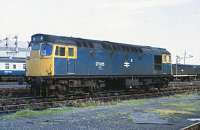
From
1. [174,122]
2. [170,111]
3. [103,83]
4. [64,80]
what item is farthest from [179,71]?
[174,122]

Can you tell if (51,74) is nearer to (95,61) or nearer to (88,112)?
(95,61)

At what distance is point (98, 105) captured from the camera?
20.7 m

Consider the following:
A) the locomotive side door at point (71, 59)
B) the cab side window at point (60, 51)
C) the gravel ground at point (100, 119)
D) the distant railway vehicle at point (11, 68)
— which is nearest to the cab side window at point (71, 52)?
the locomotive side door at point (71, 59)

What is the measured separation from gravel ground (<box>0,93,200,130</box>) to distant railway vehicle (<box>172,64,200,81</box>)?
122ft

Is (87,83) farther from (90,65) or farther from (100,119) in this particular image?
(100,119)

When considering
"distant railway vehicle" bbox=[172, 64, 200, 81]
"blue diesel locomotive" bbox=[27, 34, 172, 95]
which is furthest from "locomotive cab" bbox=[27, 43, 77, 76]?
"distant railway vehicle" bbox=[172, 64, 200, 81]

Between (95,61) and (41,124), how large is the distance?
1399 centimetres

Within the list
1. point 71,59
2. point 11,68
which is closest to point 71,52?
point 71,59

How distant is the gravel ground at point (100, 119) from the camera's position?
43.4 feet

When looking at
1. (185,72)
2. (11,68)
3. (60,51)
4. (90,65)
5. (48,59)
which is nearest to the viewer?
(48,59)

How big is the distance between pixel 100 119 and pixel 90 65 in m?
11.9

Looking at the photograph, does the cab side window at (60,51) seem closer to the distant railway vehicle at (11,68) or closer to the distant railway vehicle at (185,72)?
the distant railway vehicle at (11,68)

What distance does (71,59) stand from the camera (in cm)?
2523

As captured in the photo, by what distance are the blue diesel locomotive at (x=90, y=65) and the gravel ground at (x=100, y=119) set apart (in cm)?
566
